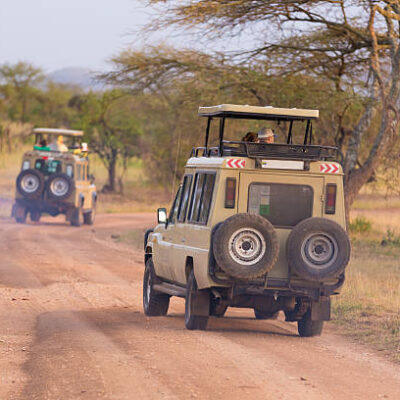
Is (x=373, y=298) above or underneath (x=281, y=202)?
underneath

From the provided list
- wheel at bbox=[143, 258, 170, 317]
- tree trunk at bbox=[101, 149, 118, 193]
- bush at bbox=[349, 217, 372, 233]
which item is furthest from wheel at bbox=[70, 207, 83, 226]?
wheel at bbox=[143, 258, 170, 317]

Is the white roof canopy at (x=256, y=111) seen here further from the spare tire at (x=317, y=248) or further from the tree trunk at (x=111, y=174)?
the tree trunk at (x=111, y=174)

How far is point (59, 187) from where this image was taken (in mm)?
26906

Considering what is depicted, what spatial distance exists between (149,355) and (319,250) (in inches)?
86.5

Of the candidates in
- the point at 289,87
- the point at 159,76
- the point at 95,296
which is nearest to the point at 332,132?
the point at 289,87

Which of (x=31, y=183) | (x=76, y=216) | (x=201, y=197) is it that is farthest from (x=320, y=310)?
(x=76, y=216)

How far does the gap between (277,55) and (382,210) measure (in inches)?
637

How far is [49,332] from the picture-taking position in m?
9.91

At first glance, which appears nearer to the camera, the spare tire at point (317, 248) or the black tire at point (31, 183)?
the spare tire at point (317, 248)

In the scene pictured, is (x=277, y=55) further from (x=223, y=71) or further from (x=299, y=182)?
(x=299, y=182)

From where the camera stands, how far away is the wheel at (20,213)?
2800 cm

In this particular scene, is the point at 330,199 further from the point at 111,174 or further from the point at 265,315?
the point at 111,174

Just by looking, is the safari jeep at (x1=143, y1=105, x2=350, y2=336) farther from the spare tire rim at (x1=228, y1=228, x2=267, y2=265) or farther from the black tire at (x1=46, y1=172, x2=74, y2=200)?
the black tire at (x1=46, y1=172, x2=74, y2=200)

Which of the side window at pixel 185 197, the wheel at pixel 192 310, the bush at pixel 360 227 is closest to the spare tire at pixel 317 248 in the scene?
the wheel at pixel 192 310
